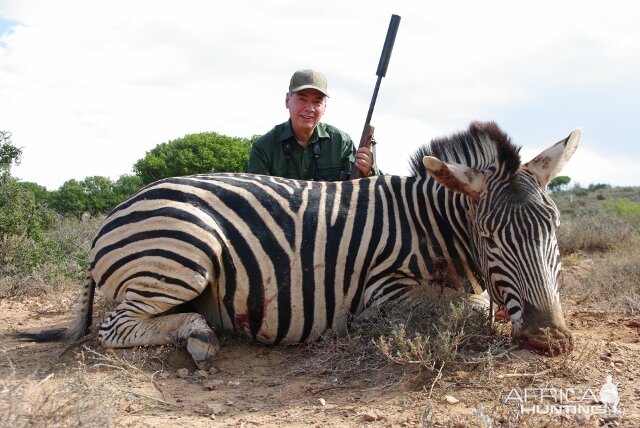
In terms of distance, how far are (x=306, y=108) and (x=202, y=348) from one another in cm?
349

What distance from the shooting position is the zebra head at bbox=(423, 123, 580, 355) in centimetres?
348

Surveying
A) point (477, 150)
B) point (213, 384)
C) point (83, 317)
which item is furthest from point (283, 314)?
point (477, 150)

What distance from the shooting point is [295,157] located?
7066 mm

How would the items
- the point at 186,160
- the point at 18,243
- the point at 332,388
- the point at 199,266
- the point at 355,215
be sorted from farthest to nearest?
the point at 186,160 → the point at 18,243 → the point at 355,215 → the point at 199,266 → the point at 332,388

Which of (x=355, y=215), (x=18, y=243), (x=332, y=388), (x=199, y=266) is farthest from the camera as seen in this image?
(x=18, y=243)

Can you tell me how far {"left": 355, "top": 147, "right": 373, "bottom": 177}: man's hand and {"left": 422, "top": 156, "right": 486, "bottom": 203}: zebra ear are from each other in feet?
6.14

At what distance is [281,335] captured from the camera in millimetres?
4426

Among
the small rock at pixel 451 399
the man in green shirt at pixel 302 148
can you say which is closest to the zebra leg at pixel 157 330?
the small rock at pixel 451 399

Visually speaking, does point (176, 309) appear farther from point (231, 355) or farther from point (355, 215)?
point (355, 215)

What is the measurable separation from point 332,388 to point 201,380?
87cm

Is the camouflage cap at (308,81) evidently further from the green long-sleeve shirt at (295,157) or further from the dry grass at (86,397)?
the dry grass at (86,397)

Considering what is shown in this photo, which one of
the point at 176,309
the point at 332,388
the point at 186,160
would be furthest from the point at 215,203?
the point at 186,160

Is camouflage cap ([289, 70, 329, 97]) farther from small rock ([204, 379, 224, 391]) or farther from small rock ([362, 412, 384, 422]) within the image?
small rock ([362, 412, 384, 422])

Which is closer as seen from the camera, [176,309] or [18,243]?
[176,309]
